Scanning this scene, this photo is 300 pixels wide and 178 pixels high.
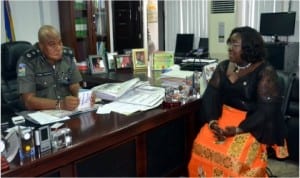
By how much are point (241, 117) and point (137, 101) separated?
64 centimetres

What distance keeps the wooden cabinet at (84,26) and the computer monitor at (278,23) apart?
2.28 m

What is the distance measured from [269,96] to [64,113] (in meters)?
1.18

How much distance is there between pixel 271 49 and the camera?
4.39 meters

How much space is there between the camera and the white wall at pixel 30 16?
3517 millimetres

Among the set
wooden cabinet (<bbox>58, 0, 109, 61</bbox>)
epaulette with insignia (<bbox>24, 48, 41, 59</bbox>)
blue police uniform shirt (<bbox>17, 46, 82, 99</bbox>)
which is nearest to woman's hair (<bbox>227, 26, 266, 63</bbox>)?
blue police uniform shirt (<bbox>17, 46, 82, 99</bbox>)

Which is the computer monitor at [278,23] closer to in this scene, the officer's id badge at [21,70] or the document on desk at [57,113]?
the document on desk at [57,113]

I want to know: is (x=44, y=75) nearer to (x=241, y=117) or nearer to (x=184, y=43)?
(x=241, y=117)

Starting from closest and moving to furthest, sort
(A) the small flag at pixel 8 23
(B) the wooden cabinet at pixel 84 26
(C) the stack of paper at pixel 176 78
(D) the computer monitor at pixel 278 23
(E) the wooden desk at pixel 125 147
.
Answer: (E) the wooden desk at pixel 125 147 < (C) the stack of paper at pixel 176 78 < (A) the small flag at pixel 8 23 < (B) the wooden cabinet at pixel 84 26 < (D) the computer monitor at pixel 278 23

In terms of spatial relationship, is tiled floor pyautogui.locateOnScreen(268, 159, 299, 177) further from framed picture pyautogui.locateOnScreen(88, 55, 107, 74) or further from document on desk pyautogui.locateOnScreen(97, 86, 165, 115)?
framed picture pyautogui.locateOnScreen(88, 55, 107, 74)

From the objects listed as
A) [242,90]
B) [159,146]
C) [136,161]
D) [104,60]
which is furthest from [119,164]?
[104,60]

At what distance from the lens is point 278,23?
449cm

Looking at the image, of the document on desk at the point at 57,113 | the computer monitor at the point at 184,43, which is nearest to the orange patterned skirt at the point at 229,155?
the document on desk at the point at 57,113

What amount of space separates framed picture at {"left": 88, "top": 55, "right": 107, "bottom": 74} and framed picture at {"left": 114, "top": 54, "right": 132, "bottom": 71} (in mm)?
127

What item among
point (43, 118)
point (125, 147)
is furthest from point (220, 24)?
point (43, 118)
